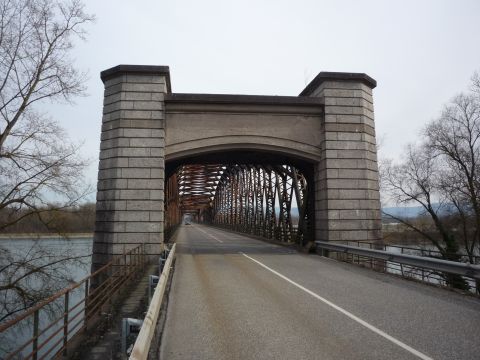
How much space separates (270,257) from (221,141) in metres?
5.87

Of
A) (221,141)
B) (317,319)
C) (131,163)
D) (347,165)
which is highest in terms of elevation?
(221,141)

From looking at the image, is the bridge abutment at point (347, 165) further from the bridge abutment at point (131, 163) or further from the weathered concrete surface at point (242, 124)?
the bridge abutment at point (131, 163)

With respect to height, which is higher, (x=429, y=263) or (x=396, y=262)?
(x=429, y=263)

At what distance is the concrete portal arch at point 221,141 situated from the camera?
14836mm

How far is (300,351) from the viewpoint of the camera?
4766 millimetres

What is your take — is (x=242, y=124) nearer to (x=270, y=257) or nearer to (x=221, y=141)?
(x=221, y=141)

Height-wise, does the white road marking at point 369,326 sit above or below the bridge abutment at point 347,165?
below

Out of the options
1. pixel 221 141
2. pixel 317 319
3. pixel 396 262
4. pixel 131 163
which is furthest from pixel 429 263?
pixel 131 163

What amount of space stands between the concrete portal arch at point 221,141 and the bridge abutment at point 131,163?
4cm

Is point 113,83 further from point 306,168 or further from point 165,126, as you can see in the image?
point 306,168

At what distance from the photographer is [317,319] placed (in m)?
6.13

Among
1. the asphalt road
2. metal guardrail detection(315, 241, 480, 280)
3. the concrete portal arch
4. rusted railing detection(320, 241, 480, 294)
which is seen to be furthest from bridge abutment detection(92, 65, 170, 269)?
metal guardrail detection(315, 241, 480, 280)

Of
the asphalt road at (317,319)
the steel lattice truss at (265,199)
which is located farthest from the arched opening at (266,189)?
the asphalt road at (317,319)

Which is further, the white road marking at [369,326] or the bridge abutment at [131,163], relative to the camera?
the bridge abutment at [131,163]
